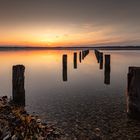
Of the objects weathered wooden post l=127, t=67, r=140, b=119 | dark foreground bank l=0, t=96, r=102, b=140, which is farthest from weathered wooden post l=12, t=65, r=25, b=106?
weathered wooden post l=127, t=67, r=140, b=119

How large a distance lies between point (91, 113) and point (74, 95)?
4.36 metres

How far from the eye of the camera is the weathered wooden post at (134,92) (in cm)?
840

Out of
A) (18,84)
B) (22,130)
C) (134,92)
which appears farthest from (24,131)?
(18,84)

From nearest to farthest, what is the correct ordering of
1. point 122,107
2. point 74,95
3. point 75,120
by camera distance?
point 75,120 < point 122,107 < point 74,95

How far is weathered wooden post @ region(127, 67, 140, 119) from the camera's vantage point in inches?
331

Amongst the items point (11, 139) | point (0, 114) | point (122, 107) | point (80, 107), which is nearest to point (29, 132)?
point (11, 139)

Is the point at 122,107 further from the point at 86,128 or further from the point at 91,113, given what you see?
the point at 86,128

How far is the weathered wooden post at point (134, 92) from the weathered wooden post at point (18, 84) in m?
5.07

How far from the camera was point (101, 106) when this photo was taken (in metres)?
11.8

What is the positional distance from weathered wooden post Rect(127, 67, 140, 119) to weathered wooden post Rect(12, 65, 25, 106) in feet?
16.6

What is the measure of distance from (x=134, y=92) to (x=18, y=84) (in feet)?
18.0

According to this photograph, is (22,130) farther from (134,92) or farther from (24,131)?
(134,92)

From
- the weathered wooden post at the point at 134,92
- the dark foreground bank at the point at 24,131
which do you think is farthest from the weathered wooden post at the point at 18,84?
the weathered wooden post at the point at 134,92

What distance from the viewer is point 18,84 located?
11.2m
